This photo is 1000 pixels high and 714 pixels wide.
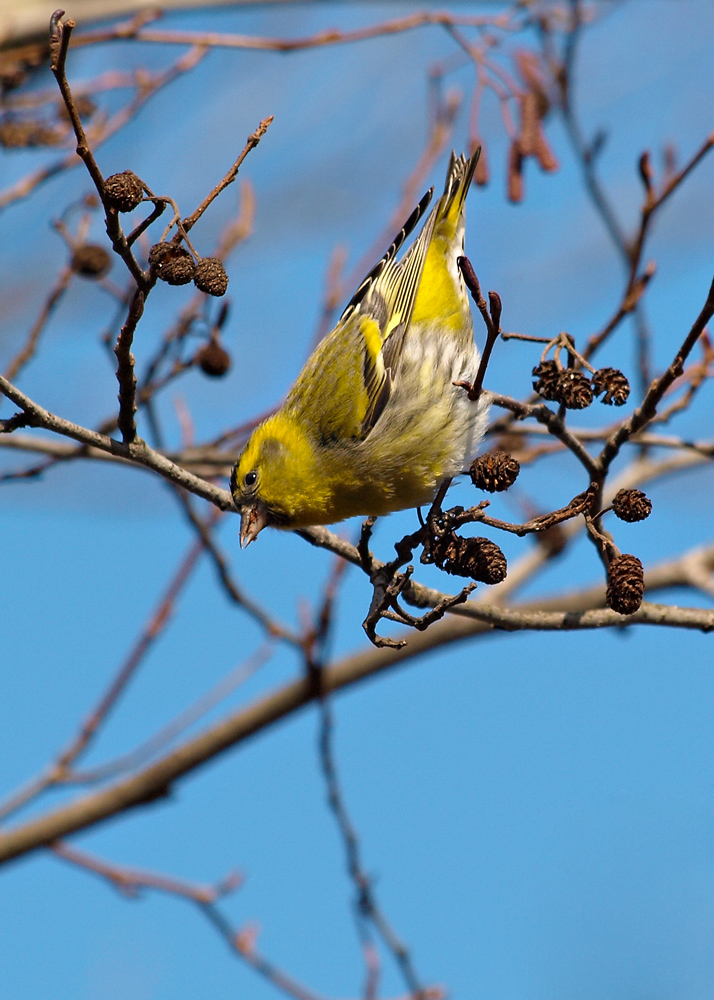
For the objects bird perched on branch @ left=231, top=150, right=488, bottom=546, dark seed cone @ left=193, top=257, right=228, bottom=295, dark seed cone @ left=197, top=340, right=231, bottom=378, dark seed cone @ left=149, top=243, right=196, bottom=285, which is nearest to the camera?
dark seed cone @ left=149, top=243, right=196, bottom=285

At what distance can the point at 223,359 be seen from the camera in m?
3.62

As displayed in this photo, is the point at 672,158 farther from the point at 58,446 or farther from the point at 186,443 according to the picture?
the point at 58,446

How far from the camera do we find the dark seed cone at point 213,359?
361cm

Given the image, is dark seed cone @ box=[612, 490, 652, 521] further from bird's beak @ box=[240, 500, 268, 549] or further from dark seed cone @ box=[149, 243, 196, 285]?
bird's beak @ box=[240, 500, 268, 549]

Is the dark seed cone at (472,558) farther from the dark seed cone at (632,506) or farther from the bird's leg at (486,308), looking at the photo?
the bird's leg at (486,308)

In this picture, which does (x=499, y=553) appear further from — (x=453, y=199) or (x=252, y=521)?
(x=453, y=199)

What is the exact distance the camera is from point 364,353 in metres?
4.46

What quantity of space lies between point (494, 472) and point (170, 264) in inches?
37.0

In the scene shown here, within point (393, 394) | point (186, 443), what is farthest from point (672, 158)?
point (186, 443)

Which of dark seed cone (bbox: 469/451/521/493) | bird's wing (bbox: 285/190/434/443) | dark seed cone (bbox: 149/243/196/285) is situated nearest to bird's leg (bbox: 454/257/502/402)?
dark seed cone (bbox: 469/451/521/493)

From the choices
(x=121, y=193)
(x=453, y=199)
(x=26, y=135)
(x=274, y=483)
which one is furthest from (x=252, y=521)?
(x=453, y=199)

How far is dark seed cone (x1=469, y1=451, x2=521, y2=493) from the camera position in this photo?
2.75 meters

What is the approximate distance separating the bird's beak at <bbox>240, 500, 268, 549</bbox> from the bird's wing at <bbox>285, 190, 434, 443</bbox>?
0.44 meters

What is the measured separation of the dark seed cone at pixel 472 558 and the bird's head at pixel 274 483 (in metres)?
0.93
